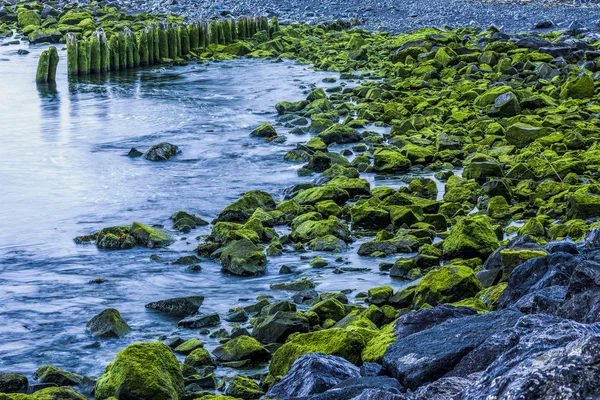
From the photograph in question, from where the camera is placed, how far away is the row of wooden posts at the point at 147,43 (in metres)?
25.7

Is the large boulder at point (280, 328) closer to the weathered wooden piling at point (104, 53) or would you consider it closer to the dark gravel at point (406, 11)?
the weathered wooden piling at point (104, 53)

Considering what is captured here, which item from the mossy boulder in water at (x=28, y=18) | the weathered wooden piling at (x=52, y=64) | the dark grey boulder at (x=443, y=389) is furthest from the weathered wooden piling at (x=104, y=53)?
the dark grey boulder at (x=443, y=389)

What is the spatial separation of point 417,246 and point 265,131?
806 cm

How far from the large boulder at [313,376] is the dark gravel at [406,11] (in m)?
25.8

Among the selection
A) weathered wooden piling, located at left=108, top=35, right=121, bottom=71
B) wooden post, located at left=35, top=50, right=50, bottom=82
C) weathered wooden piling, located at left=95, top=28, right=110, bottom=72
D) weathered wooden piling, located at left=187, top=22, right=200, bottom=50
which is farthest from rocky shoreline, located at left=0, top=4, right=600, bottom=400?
wooden post, located at left=35, top=50, right=50, bottom=82

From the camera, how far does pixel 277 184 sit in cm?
1449

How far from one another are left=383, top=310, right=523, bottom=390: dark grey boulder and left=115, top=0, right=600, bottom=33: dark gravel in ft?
83.5

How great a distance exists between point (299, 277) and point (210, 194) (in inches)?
175

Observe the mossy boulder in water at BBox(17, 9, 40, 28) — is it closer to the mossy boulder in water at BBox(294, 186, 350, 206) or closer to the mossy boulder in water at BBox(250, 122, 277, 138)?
the mossy boulder in water at BBox(250, 122, 277, 138)

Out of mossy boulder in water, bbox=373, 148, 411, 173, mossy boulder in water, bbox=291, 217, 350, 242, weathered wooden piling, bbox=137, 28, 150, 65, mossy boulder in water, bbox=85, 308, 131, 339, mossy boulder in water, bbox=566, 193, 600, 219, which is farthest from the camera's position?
weathered wooden piling, bbox=137, 28, 150, 65

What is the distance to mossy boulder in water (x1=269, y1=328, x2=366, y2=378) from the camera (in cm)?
702

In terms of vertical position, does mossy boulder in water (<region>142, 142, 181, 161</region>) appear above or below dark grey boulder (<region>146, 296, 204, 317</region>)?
below

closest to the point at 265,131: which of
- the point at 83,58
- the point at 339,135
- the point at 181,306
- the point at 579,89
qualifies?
the point at 339,135

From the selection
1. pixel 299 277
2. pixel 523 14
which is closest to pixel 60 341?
pixel 299 277
